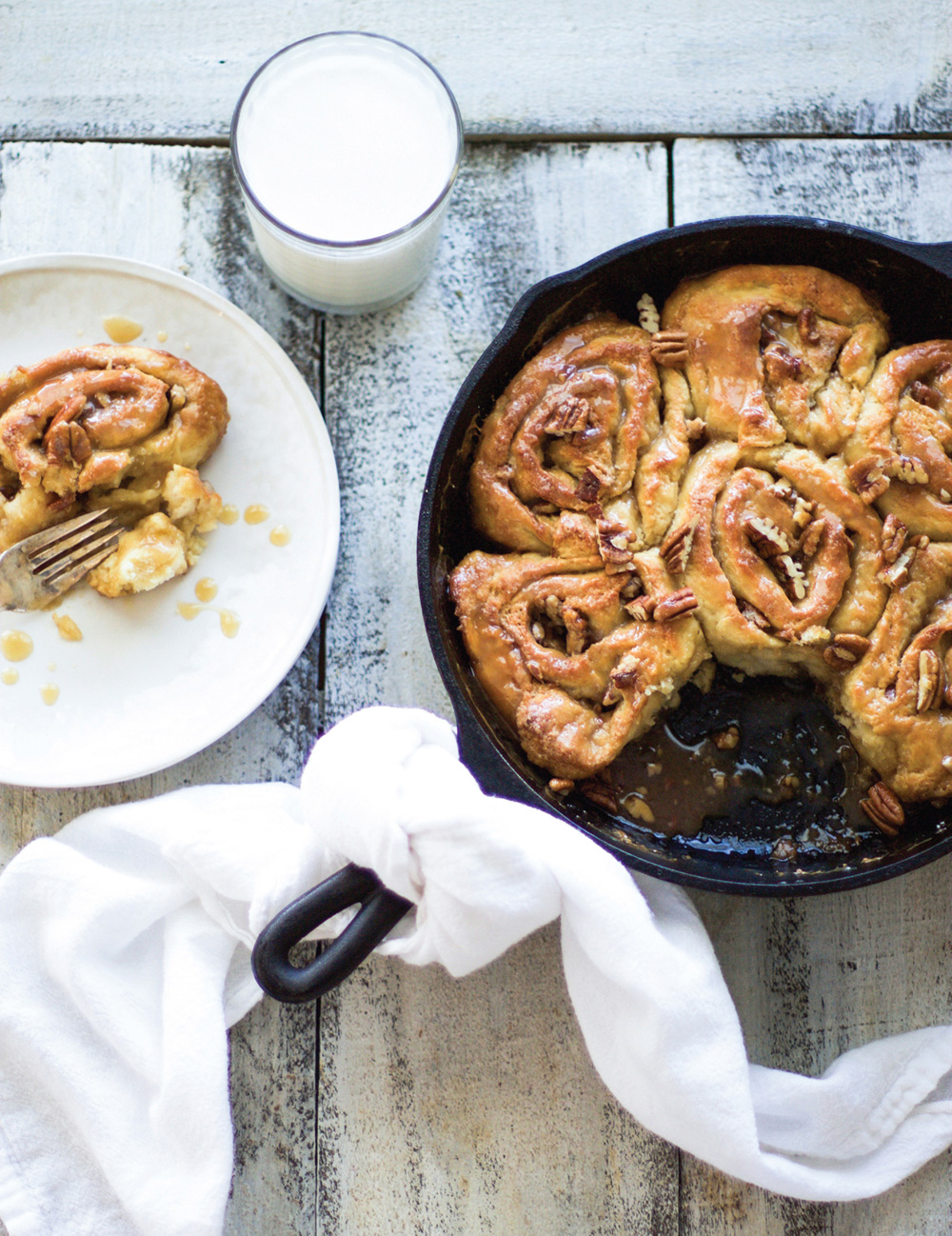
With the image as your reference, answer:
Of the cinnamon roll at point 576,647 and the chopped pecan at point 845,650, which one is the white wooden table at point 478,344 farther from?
the chopped pecan at point 845,650

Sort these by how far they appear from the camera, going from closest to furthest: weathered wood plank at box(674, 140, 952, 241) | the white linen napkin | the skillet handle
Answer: the skillet handle → the white linen napkin → weathered wood plank at box(674, 140, 952, 241)

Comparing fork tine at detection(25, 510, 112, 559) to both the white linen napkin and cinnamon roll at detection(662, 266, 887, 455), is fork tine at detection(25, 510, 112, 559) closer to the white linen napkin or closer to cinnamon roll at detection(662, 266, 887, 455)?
the white linen napkin

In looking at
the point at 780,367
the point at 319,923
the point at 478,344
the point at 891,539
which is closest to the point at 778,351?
the point at 780,367

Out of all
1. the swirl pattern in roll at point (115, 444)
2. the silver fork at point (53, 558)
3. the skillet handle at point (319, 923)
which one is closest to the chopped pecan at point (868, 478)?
the skillet handle at point (319, 923)

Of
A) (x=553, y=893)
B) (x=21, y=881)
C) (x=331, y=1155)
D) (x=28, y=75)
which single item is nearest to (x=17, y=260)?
(x=28, y=75)

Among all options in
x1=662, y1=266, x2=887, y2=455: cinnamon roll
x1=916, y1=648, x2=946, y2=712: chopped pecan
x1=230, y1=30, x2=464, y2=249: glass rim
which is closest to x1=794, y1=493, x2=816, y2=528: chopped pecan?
x1=662, y1=266, x2=887, y2=455: cinnamon roll
